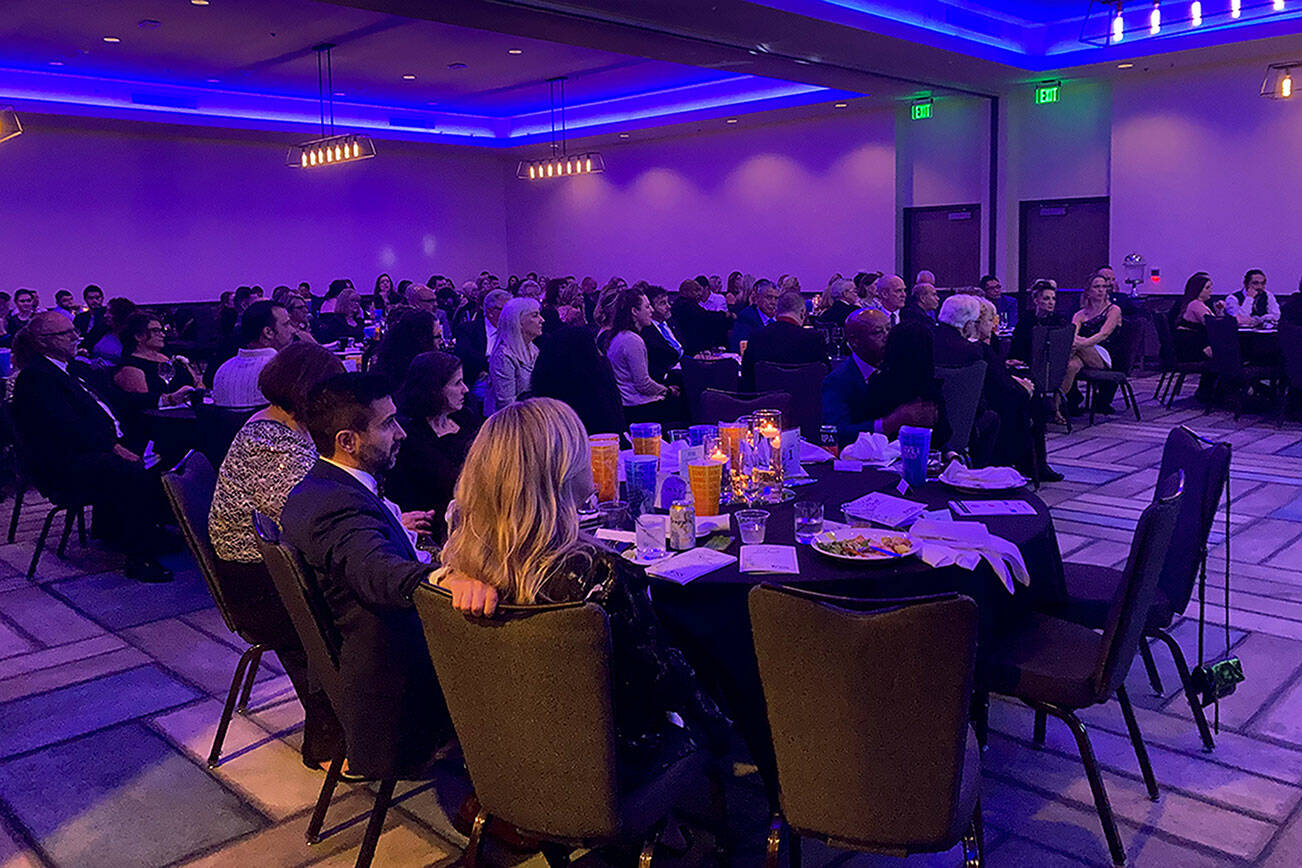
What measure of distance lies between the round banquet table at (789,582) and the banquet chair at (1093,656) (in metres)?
0.11

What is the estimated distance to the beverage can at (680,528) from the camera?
265 centimetres

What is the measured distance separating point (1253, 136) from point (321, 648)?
11.4m

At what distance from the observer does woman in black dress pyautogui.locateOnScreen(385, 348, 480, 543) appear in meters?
3.53

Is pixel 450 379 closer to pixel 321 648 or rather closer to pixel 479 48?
pixel 321 648

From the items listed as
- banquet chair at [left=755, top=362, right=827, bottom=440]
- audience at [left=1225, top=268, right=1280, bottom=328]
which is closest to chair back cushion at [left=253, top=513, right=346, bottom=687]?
banquet chair at [left=755, top=362, right=827, bottom=440]

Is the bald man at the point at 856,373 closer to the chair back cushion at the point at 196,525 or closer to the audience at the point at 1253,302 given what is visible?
the chair back cushion at the point at 196,525

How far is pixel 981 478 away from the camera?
3197 mm

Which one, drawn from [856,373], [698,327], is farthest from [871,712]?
[698,327]

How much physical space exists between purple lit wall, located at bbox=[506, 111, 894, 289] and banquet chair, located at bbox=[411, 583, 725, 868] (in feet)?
40.3

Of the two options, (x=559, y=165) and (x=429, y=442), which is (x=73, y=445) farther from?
(x=559, y=165)

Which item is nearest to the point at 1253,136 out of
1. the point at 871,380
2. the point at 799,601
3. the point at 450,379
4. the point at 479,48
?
the point at 479,48

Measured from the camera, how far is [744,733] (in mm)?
2680

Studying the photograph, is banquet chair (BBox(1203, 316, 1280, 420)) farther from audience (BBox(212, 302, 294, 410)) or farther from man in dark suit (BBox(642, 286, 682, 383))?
audience (BBox(212, 302, 294, 410))

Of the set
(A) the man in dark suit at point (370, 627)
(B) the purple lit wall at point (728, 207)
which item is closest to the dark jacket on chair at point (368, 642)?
(A) the man in dark suit at point (370, 627)
